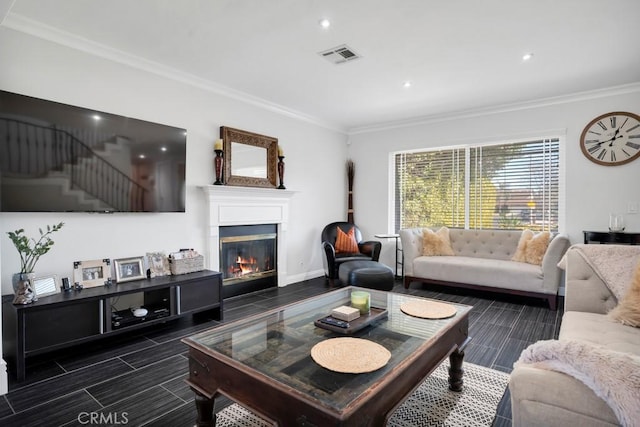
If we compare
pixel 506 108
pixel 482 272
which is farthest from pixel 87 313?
pixel 506 108

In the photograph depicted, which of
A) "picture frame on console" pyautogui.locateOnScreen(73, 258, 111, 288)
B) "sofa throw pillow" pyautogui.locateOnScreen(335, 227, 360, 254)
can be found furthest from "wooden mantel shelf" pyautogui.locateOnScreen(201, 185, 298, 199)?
"picture frame on console" pyautogui.locateOnScreen(73, 258, 111, 288)

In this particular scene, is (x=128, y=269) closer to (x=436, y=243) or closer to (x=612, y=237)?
(x=436, y=243)

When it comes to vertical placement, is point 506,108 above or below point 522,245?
above

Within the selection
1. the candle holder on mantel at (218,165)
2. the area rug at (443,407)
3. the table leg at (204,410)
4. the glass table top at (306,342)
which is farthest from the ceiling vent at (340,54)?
the table leg at (204,410)

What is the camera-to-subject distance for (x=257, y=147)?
14.8 feet

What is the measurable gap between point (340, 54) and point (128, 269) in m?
2.76

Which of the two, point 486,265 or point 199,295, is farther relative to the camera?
point 486,265

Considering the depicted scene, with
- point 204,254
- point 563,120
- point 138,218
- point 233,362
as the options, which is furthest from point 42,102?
point 563,120

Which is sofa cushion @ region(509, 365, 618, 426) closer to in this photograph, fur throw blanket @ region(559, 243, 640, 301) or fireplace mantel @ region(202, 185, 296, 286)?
fur throw blanket @ region(559, 243, 640, 301)

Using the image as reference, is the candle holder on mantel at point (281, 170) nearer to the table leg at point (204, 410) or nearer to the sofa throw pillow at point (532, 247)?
the sofa throw pillow at point (532, 247)

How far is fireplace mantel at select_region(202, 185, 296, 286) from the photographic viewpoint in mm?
3959

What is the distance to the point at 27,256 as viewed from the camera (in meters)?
2.56

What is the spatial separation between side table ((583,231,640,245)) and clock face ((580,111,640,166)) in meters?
0.88

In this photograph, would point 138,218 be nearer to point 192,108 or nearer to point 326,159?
point 192,108
